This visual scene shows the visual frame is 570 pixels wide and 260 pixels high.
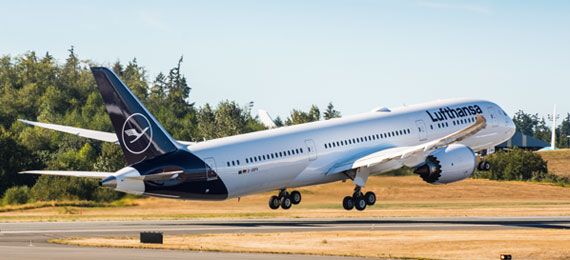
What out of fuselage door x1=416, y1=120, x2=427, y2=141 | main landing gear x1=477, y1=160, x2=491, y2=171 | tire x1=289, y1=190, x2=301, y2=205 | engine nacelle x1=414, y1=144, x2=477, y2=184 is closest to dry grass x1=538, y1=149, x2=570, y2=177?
main landing gear x1=477, y1=160, x2=491, y2=171

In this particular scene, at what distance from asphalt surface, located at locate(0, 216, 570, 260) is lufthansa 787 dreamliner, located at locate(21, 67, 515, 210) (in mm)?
2802

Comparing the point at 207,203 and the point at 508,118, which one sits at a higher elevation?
the point at 508,118

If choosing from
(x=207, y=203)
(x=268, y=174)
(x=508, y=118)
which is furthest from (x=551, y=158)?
(x=268, y=174)

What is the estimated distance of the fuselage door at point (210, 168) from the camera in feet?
176

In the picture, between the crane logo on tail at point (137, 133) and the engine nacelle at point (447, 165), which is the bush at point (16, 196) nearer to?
the crane logo on tail at point (137, 133)

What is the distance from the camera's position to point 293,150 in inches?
2304

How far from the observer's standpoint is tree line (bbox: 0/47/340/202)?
85.8m

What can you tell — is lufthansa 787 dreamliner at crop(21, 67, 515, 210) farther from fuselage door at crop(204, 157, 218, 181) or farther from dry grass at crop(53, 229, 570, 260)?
dry grass at crop(53, 229, 570, 260)

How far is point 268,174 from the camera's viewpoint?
56.9m

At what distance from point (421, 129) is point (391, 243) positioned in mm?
17821

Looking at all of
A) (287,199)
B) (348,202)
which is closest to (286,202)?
(287,199)

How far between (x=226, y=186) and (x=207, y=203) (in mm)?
22922

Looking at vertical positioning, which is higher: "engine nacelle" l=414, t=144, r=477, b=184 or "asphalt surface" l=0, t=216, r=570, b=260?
"engine nacelle" l=414, t=144, r=477, b=184

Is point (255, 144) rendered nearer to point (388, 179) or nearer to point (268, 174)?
point (268, 174)
